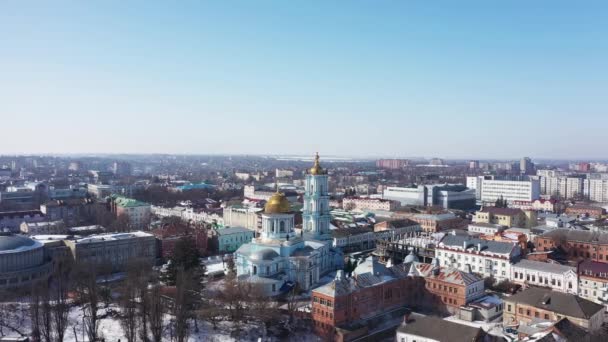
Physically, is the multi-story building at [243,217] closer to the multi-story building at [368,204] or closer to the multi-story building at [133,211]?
the multi-story building at [133,211]

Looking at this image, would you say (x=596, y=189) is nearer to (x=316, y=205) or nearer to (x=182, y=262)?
(x=316, y=205)

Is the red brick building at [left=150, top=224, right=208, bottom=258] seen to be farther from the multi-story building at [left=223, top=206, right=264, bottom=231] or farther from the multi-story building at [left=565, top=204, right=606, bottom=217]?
the multi-story building at [left=565, top=204, right=606, bottom=217]

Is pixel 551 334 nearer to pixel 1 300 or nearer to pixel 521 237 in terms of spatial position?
pixel 521 237

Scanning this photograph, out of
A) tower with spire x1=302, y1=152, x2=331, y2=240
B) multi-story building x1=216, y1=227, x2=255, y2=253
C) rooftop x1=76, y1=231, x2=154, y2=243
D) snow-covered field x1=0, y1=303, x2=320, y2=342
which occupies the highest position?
tower with spire x1=302, y1=152, x2=331, y2=240

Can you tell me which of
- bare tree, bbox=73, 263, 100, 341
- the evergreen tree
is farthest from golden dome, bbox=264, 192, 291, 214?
bare tree, bbox=73, 263, 100, 341

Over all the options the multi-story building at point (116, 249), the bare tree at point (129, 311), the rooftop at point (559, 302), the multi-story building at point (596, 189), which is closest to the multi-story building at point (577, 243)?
the rooftop at point (559, 302)

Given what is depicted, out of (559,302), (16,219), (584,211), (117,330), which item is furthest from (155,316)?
(584,211)
